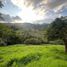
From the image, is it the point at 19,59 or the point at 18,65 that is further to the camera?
the point at 19,59

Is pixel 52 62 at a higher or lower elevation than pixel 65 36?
lower

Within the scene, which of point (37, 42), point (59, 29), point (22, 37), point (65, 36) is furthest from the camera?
point (22, 37)

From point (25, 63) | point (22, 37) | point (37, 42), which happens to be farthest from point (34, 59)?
point (22, 37)

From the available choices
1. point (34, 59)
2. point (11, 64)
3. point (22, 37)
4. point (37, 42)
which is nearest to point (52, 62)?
point (34, 59)

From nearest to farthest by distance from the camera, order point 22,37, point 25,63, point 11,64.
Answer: point 25,63
point 11,64
point 22,37

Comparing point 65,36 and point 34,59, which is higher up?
point 65,36

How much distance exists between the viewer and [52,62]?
81.0ft

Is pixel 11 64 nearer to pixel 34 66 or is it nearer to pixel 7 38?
pixel 34 66

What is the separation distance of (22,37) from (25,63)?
272 feet

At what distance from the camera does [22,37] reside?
111 metres

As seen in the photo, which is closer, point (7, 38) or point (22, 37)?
point (7, 38)

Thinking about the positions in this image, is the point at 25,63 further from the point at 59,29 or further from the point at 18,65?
the point at 59,29

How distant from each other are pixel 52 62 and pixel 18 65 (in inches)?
251

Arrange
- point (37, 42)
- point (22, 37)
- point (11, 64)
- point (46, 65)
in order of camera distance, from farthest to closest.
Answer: point (22, 37) → point (37, 42) → point (11, 64) → point (46, 65)
